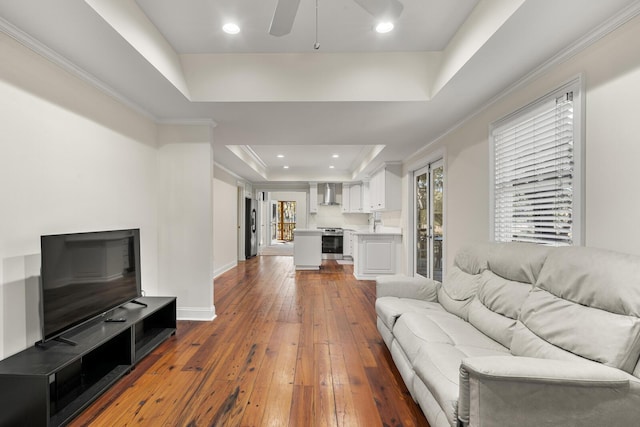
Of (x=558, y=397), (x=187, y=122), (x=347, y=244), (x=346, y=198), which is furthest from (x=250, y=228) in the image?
(x=558, y=397)

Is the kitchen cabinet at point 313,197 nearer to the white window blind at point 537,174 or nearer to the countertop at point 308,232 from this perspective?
the countertop at point 308,232

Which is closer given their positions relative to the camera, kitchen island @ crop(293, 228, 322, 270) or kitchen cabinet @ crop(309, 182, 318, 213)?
kitchen island @ crop(293, 228, 322, 270)

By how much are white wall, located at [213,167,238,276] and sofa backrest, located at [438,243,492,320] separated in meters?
4.49

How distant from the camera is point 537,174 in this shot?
223 centimetres

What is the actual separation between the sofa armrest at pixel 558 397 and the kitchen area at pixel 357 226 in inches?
178

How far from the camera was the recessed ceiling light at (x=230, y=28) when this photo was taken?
2264mm

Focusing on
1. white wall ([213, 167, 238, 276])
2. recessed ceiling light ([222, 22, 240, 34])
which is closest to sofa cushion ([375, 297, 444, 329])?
recessed ceiling light ([222, 22, 240, 34])

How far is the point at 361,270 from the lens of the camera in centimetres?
572

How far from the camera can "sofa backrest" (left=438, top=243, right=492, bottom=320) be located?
2334 millimetres

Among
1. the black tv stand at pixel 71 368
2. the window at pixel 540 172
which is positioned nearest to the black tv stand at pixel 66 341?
the black tv stand at pixel 71 368

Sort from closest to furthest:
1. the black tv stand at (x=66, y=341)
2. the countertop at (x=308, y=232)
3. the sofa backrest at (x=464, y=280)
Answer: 1. the black tv stand at (x=66, y=341)
2. the sofa backrest at (x=464, y=280)
3. the countertop at (x=308, y=232)

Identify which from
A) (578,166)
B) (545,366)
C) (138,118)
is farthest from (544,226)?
(138,118)

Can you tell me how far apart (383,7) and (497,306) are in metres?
1.96

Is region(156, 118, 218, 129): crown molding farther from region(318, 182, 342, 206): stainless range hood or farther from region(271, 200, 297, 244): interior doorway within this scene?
region(271, 200, 297, 244): interior doorway
